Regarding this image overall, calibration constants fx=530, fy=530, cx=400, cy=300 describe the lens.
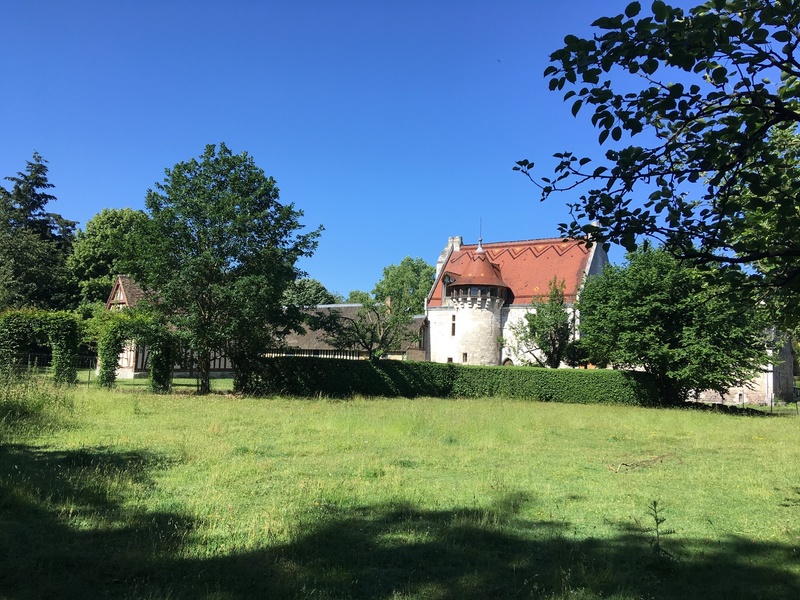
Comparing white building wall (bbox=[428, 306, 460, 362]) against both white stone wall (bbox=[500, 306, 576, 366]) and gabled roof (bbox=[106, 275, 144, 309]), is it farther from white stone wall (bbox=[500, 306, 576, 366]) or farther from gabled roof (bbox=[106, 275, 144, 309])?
gabled roof (bbox=[106, 275, 144, 309])

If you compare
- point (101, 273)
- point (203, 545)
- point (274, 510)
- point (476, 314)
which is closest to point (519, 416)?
point (274, 510)

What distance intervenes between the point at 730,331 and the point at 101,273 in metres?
49.4

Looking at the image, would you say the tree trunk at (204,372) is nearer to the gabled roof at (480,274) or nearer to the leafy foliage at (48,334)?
the leafy foliage at (48,334)

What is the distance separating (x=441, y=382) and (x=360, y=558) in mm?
26240

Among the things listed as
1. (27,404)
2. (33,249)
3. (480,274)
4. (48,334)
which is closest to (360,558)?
(27,404)

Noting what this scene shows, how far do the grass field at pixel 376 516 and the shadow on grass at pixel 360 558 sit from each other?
0.02 meters

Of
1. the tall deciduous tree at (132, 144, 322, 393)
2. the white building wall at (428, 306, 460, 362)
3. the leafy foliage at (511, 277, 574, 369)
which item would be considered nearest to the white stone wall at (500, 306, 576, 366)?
the leafy foliage at (511, 277, 574, 369)

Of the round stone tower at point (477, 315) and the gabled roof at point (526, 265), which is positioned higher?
the gabled roof at point (526, 265)

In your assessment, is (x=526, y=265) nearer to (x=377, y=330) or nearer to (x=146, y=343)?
(x=377, y=330)

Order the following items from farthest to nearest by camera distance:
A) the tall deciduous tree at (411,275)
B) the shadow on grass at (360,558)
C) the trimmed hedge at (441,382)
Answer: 1. the tall deciduous tree at (411,275)
2. the trimmed hedge at (441,382)
3. the shadow on grass at (360,558)

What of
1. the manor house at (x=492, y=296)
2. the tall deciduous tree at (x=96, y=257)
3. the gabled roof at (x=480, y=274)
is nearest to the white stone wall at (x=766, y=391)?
the manor house at (x=492, y=296)

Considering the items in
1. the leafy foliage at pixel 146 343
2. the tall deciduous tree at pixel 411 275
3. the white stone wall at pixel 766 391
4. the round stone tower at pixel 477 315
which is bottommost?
the white stone wall at pixel 766 391

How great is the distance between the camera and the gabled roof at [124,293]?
38500 millimetres

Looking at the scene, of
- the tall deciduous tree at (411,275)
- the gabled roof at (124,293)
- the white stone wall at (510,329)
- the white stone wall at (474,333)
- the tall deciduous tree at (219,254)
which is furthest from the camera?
the tall deciduous tree at (411,275)
